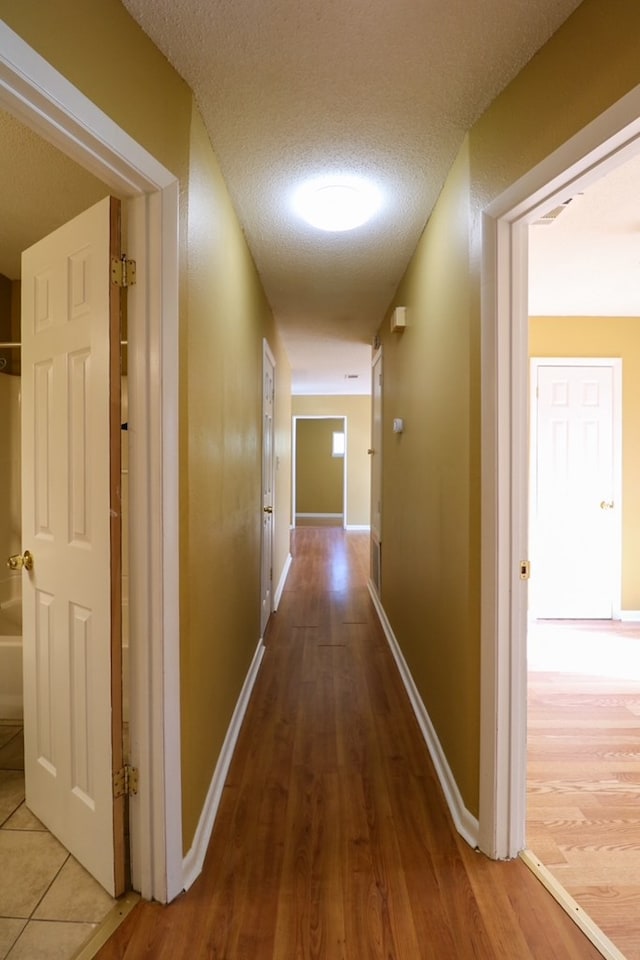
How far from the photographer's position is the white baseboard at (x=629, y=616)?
144 inches

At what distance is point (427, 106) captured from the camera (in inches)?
54.8

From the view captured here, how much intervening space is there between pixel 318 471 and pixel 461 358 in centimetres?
842

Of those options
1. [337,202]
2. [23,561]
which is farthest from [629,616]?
[23,561]

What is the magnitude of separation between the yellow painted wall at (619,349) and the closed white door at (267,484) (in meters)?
2.21

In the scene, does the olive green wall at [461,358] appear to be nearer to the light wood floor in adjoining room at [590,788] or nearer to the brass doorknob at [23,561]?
the light wood floor in adjoining room at [590,788]

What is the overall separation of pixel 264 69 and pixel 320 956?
241 cm

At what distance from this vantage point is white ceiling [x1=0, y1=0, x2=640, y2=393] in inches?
43.5

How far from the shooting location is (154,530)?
121cm

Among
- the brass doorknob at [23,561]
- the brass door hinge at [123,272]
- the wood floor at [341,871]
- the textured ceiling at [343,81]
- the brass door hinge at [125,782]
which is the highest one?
the textured ceiling at [343,81]

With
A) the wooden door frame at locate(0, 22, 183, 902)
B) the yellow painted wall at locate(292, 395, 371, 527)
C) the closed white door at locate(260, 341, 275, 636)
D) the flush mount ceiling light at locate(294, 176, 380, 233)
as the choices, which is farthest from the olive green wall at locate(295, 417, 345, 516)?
the wooden door frame at locate(0, 22, 183, 902)

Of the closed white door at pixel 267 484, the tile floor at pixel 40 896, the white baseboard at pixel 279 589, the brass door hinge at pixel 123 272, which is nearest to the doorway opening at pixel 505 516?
the brass door hinge at pixel 123 272

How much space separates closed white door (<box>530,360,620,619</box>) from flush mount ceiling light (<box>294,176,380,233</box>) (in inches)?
92.5

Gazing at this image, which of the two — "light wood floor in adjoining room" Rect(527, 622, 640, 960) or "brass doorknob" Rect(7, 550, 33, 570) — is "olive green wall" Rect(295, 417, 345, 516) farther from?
"brass doorknob" Rect(7, 550, 33, 570)

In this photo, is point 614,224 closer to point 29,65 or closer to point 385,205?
point 385,205
